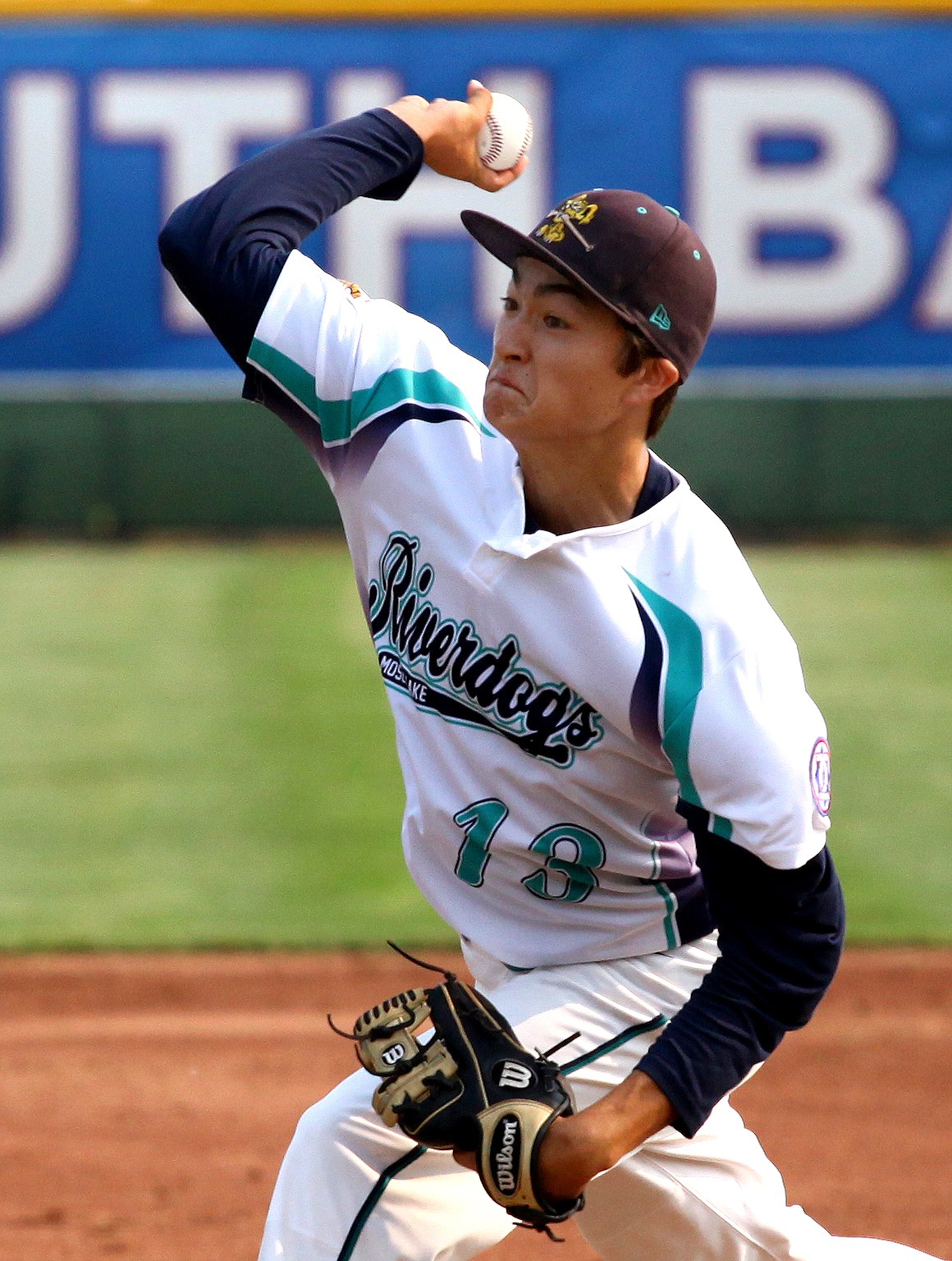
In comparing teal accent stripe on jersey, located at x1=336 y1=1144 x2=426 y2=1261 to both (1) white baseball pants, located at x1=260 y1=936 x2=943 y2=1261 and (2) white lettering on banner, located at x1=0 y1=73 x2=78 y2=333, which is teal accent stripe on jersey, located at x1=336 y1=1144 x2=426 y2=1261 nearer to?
(1) white baseball pants, located at x1=260 y1=936 x2=943 y2=1261

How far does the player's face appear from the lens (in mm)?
2463

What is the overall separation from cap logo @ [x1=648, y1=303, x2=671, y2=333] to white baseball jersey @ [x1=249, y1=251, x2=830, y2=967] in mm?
239

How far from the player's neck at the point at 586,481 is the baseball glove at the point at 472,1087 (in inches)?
26.7

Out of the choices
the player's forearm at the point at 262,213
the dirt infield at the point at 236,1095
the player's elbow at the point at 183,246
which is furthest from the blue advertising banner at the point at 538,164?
the player's elbow at the point at 183,246

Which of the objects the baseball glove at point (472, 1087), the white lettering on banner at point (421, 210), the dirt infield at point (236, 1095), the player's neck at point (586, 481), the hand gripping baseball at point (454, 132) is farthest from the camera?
the white lettering on banner at point (421, 210)

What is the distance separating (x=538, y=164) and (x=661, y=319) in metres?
11.6

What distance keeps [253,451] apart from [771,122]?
4693mm

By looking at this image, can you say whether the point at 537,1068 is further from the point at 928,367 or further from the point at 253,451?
the point at 928,367

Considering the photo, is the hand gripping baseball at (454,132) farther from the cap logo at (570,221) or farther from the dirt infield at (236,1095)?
the dirt infield at (236,1095)

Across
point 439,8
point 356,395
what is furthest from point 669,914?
point 439,8

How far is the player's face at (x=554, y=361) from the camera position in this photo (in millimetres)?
2463

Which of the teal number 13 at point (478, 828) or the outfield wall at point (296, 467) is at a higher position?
the teal number 13 at point (478, 828)

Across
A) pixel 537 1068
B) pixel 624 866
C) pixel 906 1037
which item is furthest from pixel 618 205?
pixel 906 1037

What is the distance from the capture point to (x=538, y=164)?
1362cm
